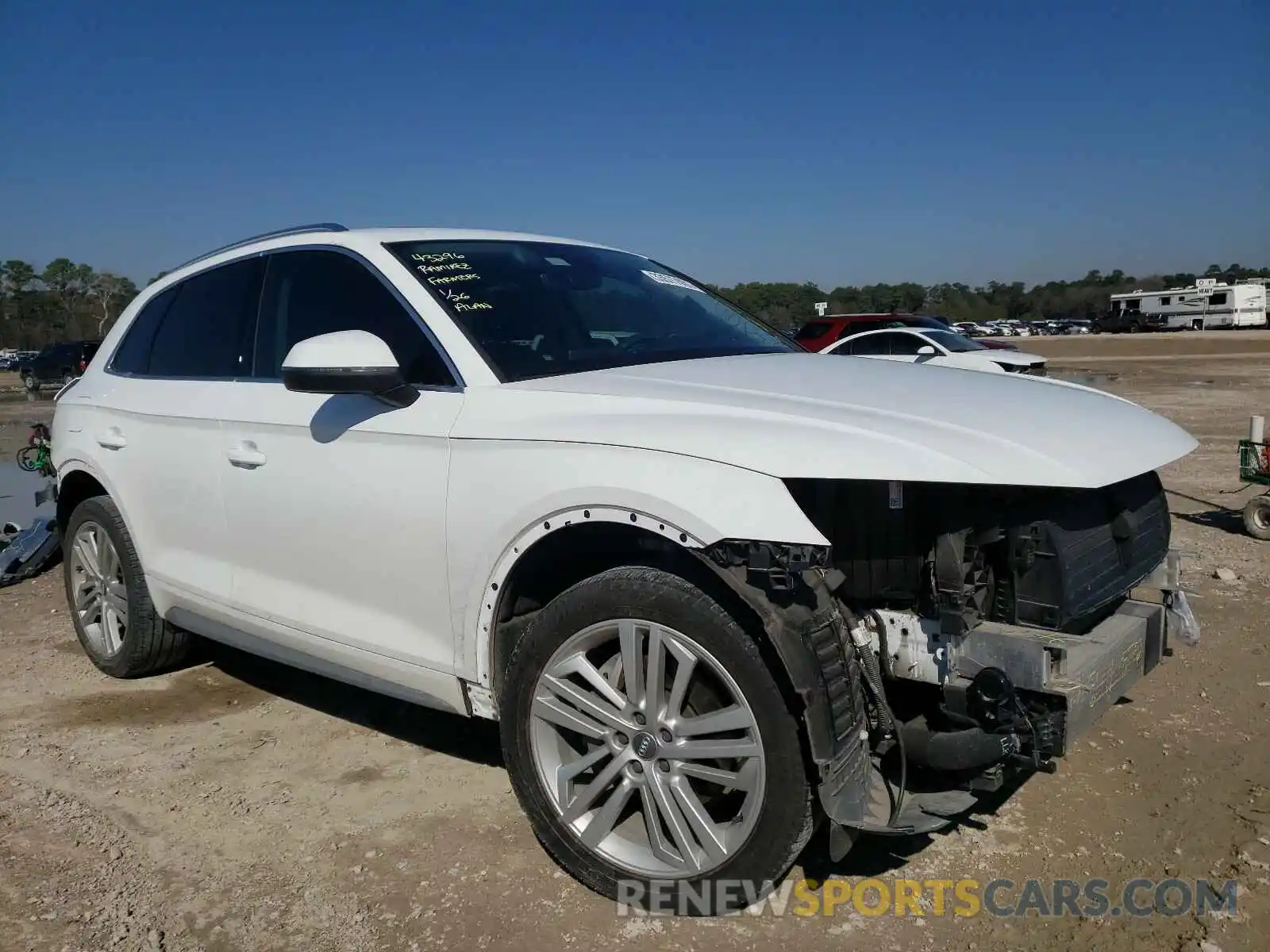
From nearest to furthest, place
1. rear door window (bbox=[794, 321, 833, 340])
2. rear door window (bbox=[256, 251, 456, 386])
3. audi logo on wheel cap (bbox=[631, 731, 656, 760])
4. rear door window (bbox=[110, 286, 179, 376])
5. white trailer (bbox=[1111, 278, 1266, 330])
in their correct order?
1. audi logo on wheel cap (bbox=[631, 731, 656, 760])
2. rear door window (bbox=[256, 251, 456, 386])
3. rear door window (bbox=[110, 286, 179, 376])
4. rear door window (bbox=[794, 321, 833, 340])
5. white trailer (bbox=[1111, 278, 1266, 330])

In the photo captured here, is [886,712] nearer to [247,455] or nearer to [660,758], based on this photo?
[660,758]

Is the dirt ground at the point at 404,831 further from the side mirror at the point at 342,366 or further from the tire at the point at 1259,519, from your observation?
the tire at the point at 1259,519

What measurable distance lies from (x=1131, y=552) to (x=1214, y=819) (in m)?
0.95

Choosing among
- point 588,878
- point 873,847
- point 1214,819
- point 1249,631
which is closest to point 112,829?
point 588,878

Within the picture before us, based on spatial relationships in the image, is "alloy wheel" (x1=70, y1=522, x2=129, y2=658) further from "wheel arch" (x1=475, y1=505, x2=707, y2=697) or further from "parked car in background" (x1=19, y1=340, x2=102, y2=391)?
"parked car in background" (x1=19, y1=340, x2=102, y2=391)

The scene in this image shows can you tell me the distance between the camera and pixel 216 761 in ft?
12.5

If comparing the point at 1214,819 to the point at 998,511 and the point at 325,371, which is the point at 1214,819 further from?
the point at 325,371

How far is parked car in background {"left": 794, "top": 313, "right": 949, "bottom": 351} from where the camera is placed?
60.5 ft

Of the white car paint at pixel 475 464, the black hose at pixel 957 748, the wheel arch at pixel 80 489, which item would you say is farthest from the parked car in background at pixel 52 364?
the black hose at pixel 957 748

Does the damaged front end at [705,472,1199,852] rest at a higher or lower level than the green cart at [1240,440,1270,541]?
higher

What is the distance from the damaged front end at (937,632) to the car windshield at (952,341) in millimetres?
14363

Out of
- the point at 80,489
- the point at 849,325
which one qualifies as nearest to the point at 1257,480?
the point at 80,489

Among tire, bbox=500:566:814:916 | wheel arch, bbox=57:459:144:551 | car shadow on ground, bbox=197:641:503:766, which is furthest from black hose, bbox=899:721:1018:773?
wheel arch, bbox=57:459:144:551

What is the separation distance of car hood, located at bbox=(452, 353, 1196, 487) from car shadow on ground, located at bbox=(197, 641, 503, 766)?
56.2 inches
